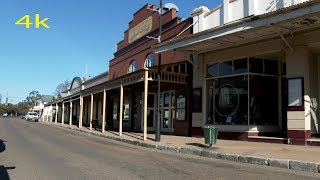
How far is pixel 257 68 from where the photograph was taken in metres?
20.1

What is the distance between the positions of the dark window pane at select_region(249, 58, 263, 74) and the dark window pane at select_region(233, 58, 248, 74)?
27 cm

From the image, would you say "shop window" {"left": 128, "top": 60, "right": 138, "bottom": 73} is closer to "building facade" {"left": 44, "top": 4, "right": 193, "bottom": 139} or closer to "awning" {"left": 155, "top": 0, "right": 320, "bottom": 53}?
"building facade" {"left": 44, "top": 4, "right": 193, "bottom": 139}

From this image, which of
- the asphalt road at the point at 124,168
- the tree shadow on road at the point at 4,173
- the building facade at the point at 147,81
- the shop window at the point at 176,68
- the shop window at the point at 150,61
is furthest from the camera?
the shop window at the point at 150,61

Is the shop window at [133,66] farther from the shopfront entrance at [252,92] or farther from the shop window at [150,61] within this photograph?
the shopfront entrance at [252,92]

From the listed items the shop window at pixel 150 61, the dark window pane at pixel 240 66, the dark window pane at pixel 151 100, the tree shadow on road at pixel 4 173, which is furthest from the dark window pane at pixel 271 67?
the tree shadow on road at pixel 4 173

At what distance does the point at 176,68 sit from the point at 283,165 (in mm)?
13990

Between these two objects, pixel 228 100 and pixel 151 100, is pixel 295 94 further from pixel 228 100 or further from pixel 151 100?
pixel 151 100

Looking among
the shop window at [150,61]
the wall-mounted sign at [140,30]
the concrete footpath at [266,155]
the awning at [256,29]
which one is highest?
the wall-mounted sign at [140,30]

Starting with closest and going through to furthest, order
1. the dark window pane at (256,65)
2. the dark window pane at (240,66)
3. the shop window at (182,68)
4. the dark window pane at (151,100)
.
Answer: the dark window pane at (256,65), the dark window pane at (240,66), the shop window at (182,68), the dark window pane at (151,100)

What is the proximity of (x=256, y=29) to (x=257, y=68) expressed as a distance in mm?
4146

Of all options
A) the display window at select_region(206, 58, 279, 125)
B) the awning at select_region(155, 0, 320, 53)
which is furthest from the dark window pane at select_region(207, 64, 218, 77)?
the awning at select_region(155, 0, 320, 53)

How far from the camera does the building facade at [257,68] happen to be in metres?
16.6

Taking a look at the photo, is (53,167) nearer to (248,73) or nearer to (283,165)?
(283,165)

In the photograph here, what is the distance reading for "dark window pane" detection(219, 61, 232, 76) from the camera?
21.1 metres
